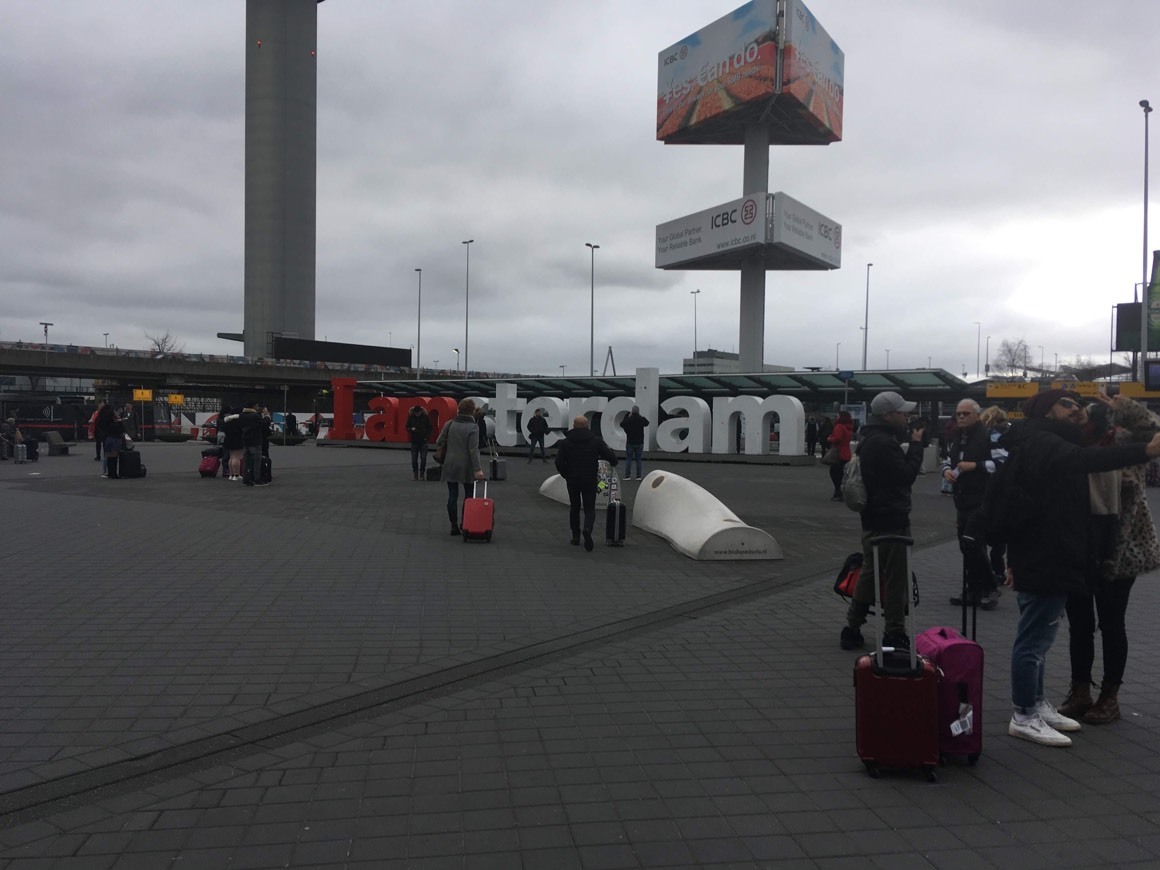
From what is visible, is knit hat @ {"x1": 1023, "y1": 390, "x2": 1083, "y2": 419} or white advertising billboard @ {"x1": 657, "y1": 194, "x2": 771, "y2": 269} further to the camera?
white advertising billboard @ {"x1": 657, "y1": 194, "x2": 771, "y2": 269}

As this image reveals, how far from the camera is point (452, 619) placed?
22.9 feet

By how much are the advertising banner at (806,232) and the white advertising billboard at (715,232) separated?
562 millimetres

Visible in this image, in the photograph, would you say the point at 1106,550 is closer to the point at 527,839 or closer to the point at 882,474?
the point at 882,474

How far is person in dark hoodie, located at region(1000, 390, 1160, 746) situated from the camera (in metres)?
4.21

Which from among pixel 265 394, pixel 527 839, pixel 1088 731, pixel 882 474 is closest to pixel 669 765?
pixel 527 839

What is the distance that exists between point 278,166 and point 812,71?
65.3 meters

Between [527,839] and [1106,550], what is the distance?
335 cm

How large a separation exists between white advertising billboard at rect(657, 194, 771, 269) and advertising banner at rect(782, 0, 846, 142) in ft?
14.8

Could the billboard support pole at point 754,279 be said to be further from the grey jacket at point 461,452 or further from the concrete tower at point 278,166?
the concrete tower at point 278,166

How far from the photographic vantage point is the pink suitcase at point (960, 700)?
13.4 ft

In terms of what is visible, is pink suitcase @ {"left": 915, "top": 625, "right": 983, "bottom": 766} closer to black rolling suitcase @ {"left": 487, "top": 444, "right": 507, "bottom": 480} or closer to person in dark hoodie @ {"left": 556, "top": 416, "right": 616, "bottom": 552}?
person in dark hoodie @ {"left": 556, "top": 416, "right": 616, "bottom": 552}

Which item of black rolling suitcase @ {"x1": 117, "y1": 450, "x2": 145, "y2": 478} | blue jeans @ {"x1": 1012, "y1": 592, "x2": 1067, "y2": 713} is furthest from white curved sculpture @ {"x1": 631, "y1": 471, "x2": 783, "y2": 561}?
black rolling suitcase @ {"x1": 117, "y1": 450, "x2": 145, "y2": 478}

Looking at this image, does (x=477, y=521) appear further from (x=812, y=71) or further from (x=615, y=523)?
(x=812, y=71)

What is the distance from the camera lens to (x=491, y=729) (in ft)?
15.0
